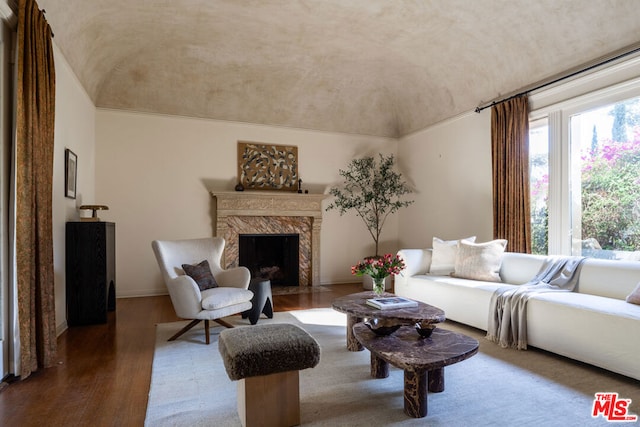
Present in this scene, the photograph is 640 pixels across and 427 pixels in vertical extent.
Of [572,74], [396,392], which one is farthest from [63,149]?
[572,74]

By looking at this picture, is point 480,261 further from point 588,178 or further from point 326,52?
point 326,52

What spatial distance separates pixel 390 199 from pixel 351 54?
9.03ft

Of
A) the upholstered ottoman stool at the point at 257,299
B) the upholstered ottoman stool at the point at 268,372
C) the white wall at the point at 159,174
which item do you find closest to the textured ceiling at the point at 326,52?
the white wall at the point at 159,174

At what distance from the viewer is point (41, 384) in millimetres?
2426

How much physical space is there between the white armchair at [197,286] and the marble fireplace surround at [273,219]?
1758 millimetres

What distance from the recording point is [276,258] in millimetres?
6512

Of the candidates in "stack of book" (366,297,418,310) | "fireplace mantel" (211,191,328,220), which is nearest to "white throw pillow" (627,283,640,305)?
"stack of book" (366,297,418,310)

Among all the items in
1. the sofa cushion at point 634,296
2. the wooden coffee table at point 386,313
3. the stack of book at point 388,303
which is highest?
the sofa cushion at point 634,296

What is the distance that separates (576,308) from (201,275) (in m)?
3.20

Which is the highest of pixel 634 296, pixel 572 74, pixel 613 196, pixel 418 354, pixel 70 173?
pixel 572 74

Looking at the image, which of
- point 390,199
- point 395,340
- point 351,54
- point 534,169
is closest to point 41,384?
point 395,340

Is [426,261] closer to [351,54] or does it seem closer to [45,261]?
[351,54]

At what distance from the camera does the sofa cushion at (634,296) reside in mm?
2785

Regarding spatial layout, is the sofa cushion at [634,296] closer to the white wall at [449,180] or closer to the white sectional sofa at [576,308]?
the white sectional sofa at [576,308]
